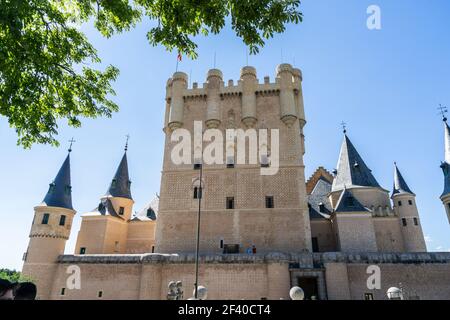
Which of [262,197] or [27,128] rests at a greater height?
[262,197]

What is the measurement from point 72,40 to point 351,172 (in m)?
28.4

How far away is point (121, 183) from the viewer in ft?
109

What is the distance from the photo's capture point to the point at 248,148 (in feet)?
92.0

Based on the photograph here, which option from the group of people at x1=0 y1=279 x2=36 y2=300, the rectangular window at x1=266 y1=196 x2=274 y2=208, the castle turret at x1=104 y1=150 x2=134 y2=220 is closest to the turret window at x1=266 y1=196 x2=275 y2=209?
the rectangular window at x1=266 y1=196 x2=274 y2=208

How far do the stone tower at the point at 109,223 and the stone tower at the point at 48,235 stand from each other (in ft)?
10.8

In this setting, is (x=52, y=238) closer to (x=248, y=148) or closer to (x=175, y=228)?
(x=175, y=228)

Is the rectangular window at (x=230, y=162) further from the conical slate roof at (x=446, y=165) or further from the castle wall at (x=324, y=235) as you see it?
the conical slate roof at (x=446, y=165)

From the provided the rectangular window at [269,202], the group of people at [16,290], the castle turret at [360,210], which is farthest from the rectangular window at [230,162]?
the group of people at [16,290]

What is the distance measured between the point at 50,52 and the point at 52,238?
68.5ft

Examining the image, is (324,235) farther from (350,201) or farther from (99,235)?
(99,235)

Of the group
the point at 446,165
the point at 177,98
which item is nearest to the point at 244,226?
the point at 177,98

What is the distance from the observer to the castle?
19844mm
